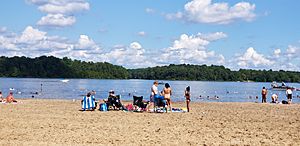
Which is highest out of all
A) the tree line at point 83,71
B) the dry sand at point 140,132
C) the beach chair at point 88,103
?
the tree line at point 83,71

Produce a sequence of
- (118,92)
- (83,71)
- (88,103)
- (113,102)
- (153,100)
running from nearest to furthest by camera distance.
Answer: (153,100)
(88,103)
(113,102)
(118,92)
(83,71)

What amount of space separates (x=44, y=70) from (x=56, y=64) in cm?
519

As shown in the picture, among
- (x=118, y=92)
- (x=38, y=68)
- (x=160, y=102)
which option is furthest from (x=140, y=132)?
(x=38, y=68)

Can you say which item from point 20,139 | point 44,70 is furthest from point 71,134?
point 44,70

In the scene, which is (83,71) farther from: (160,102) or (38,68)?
(160,102)

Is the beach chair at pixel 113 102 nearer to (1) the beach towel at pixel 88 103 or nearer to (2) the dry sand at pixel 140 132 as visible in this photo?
(1) the beach towel at pixel 88 103

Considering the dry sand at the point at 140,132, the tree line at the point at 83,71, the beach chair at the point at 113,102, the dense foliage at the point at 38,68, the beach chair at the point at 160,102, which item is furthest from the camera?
the tree line at the point at 83,71

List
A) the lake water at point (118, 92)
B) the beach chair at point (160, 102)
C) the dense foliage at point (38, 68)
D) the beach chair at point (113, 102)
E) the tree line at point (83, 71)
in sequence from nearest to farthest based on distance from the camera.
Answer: the beach chair at point (160, 102), the beach chair at point (113, 102), the lake water at point (118, 92), the dense foliage at point (38, 68), the tree line at point (83, 71)

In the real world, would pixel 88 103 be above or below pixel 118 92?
below

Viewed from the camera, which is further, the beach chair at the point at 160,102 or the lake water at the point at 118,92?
the lake water at the point at 118,92

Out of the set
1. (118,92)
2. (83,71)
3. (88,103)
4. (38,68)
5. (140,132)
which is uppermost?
(38,68)

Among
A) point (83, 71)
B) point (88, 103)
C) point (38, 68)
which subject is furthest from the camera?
point (83, 71)

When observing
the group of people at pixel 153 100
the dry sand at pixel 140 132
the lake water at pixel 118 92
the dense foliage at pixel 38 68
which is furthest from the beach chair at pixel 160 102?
the dense foliage at pixel 38 68

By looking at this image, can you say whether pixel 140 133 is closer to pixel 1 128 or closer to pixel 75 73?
pixel 1 128
